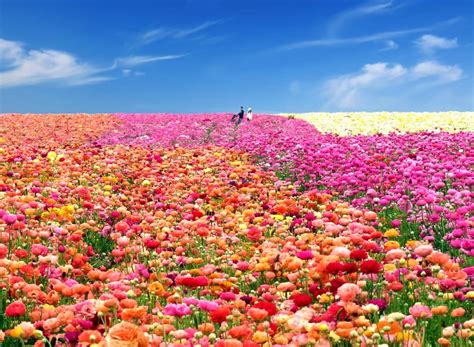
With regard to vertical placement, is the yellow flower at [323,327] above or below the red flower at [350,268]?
below

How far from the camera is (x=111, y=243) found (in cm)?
933

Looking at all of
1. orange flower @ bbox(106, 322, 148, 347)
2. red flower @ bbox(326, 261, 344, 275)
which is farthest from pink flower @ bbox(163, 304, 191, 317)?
red flower @ bbox(326, 261, 344, 275)

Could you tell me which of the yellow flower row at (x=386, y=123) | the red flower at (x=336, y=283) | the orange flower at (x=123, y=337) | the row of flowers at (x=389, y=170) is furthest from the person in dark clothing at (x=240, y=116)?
the orange flower at (x=123, y=337)

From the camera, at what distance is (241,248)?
7.95 m

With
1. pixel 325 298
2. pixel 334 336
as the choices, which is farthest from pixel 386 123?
pixel 334 336

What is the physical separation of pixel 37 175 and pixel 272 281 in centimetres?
845

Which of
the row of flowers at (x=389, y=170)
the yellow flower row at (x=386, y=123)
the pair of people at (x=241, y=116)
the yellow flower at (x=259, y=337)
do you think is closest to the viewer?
the yellow flower at (x=259, y=337)

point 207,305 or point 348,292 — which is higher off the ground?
point 348,292

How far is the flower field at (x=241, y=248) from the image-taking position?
3.94 m

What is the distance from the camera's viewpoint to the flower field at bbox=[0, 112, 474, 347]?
394cm

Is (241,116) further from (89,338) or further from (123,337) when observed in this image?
(123,337)

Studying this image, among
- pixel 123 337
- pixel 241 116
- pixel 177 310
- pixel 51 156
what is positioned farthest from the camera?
pixel 241 116

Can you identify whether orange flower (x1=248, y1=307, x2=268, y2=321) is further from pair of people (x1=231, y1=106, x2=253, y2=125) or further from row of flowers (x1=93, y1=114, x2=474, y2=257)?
pair of people (x1=231, y1=106, x2=253, y2=125)

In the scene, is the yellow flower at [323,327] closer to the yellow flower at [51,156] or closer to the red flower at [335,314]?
the red flower at [335,314]
